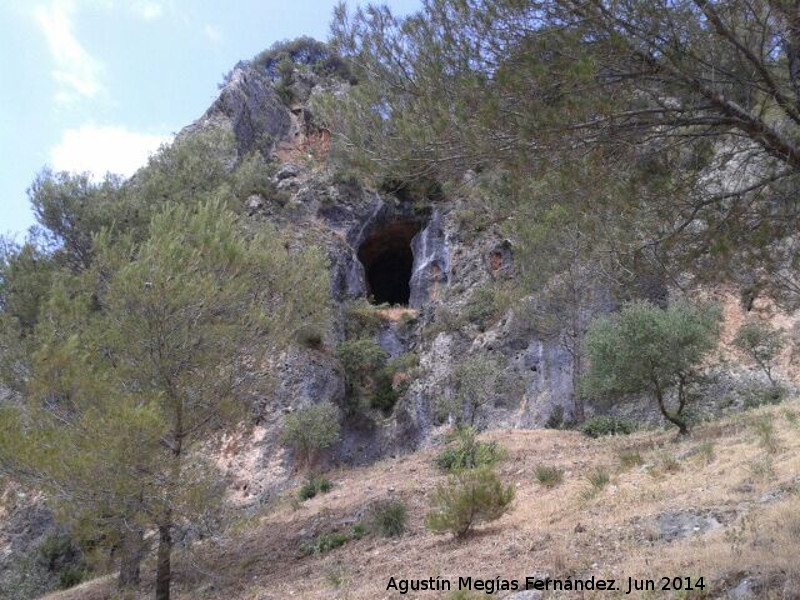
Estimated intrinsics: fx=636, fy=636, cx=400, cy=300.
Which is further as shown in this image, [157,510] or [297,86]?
[297,86]

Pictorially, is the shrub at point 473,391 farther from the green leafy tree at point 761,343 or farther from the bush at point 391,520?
the bush at point 391,520

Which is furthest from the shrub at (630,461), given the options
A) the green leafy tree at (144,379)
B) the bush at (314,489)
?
the bush at (314,489)

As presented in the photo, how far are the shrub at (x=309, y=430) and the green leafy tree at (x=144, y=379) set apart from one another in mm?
7645

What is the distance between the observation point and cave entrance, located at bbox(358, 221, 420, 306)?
31.4 meters

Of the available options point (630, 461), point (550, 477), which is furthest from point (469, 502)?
point (630, 461)

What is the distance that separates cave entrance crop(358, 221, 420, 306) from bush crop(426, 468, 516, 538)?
2337 cm

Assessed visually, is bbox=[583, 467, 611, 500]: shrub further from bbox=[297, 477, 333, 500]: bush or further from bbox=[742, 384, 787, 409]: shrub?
bbox=[742, 384, 787, 409]: shrub

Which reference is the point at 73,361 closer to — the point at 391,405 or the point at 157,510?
the point at 157,510

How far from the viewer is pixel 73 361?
26.0 ft

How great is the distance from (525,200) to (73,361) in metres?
5.84

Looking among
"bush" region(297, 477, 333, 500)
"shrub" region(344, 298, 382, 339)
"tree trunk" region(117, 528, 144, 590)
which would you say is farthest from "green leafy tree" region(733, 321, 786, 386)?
"tree trunk" region(117, 528, 144, 590)

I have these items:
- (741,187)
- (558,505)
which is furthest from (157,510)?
(741,187)

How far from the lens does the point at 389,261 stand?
3472 cm

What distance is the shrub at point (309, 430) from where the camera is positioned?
1678cm
